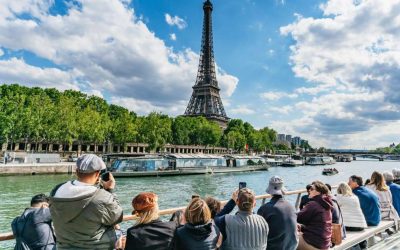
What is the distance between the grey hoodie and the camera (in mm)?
3143

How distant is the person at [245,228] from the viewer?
4.18 metres

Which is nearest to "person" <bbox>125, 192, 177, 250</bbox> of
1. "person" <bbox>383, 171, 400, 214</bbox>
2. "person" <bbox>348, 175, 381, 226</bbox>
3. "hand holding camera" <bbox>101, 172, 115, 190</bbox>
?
"hand holding camera" <bbox>101, 172, 115, 190</bbox>

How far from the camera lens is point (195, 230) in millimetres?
3736

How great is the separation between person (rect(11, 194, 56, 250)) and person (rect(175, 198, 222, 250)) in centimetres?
177

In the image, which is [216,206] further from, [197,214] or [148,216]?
[148,216]

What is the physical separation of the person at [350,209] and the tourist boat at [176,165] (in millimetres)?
34307

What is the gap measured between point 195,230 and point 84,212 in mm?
1278

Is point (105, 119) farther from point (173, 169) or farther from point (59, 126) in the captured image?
point (173, 169)

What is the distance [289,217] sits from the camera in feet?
15.1

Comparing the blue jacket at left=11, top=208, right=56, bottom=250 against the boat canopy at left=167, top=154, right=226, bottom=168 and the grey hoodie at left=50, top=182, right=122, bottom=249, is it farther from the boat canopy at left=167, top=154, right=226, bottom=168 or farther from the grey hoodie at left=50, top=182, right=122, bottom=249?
the boat canopy at left=167, top=154, right=226, bottom=168

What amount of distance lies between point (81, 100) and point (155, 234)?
264ft

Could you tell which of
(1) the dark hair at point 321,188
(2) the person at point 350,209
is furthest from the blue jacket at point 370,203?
(1) the dark hair at point 321,188

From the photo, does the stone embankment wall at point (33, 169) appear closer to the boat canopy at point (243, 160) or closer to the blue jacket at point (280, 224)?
the boat canopy at point (243, 160)

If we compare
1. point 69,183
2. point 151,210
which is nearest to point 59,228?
point 69,183
